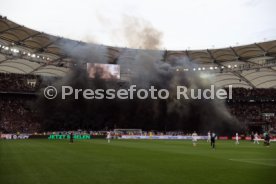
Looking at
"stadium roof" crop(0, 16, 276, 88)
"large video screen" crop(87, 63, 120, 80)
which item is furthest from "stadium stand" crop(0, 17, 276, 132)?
"large video screen" crop(87, 63, 120, 80)

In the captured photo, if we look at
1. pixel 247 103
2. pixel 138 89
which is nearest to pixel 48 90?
pixel 138 89

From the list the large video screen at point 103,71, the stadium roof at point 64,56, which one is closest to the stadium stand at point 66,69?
the stadium roof at point 64,56

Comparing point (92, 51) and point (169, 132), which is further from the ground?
point (92, 51)

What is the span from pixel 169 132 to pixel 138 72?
16.5 meters

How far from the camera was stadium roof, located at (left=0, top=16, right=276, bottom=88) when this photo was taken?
82.9 meters

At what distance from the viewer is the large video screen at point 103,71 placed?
270ft

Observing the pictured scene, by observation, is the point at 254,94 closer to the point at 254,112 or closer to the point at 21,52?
the point at 254,112

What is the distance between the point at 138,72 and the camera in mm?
85625

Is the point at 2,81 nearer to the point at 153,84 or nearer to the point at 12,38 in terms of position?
the point at 12,38

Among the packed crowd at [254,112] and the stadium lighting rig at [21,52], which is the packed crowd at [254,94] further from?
the stadium lighting rig at [21,52]

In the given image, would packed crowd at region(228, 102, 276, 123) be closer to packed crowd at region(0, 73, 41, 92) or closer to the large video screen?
the large video screen

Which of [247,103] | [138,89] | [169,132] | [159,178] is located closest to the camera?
[159,178]

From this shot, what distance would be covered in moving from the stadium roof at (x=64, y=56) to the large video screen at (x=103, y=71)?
10.9 metres

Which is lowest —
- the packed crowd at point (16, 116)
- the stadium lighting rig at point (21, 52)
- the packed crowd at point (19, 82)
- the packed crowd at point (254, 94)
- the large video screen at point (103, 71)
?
the packed crowd at point (16, 116)
